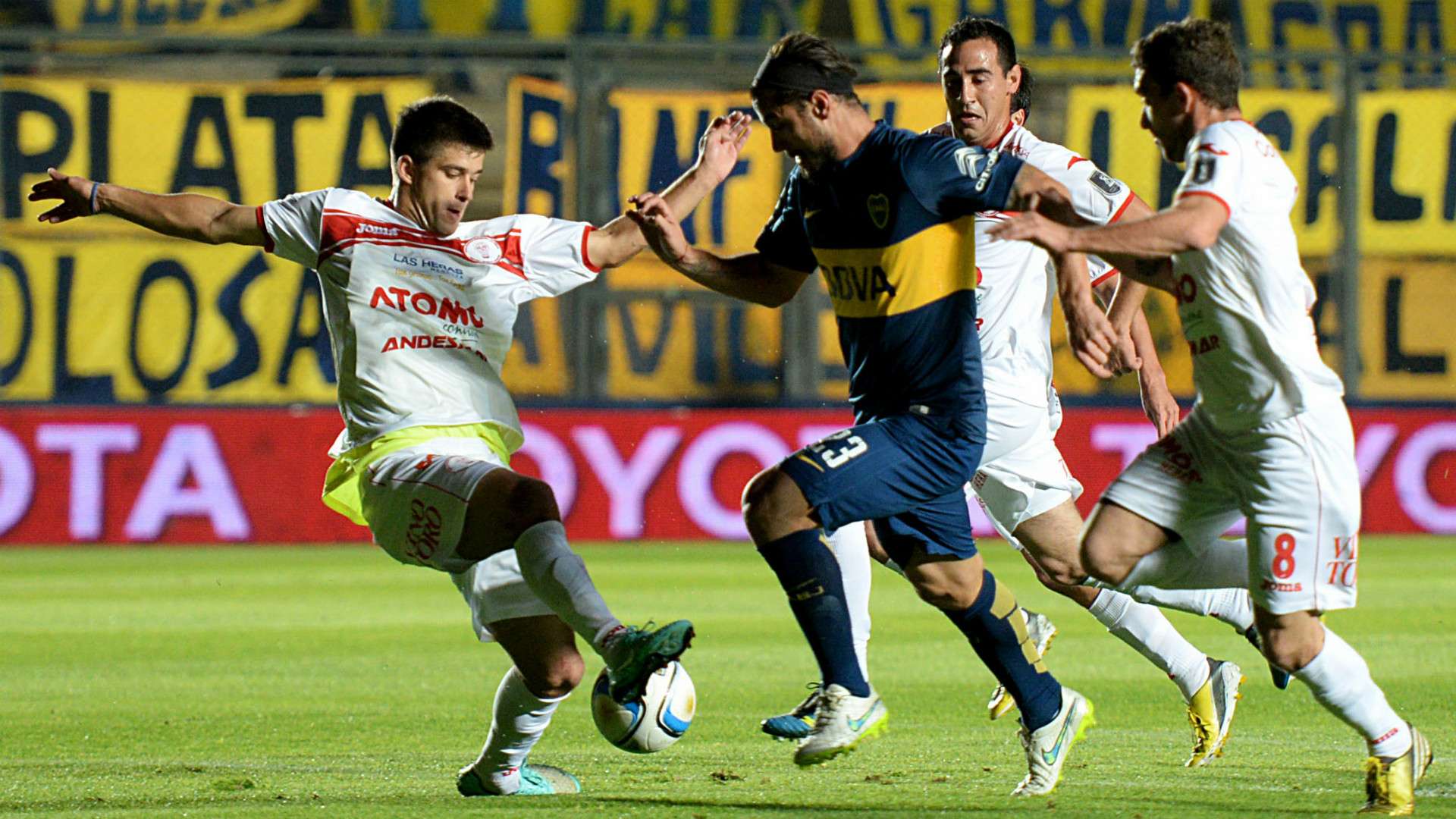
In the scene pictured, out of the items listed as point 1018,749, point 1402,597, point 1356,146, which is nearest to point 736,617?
point 1402,597

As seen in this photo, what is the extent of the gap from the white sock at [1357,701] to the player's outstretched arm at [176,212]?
112 inches

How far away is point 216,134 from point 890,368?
1228 cm

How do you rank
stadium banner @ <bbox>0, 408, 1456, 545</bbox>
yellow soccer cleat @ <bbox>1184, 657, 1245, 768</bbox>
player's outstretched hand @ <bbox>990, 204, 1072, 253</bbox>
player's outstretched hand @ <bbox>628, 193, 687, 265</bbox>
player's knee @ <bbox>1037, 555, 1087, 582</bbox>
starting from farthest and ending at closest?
stadium banner @ <bbox>0, 408, 1456, 545</bbox> → player's knee @ <bbox>1037, 555, 1087, 582</bbox> → yellow soccer cleat @ <bbox>1184, 657, 1245, 768</bbox> → player's outstretched hand @ <bbox>628, 193, 687, 265</bbox> → player's outstretched hand @ <bbox>990, 204, 1072, 253</bbox>

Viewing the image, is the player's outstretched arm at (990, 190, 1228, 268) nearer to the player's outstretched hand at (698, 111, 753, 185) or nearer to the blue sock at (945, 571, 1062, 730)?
the blue sock at (945, 571, 1062, 730)

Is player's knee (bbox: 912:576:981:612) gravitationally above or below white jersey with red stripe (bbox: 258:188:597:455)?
below

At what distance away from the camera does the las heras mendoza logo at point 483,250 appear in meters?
5.61

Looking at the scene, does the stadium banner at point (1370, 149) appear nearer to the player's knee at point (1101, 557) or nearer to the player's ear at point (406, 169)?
the player's ear at point (406, 169)

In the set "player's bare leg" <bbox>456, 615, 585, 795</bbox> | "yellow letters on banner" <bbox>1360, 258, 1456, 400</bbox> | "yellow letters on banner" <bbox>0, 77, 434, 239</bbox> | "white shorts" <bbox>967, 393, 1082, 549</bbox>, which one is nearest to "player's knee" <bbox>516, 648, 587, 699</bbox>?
"player's bare leg" <bbox>456, 615, 585, 795</bbox>

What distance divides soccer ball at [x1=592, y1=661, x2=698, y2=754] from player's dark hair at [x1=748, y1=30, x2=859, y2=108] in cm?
136

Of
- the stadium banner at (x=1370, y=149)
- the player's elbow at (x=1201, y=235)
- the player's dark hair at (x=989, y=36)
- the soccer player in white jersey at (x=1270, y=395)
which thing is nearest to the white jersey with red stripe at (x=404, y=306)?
the player's dark hair at (x=989, y=36)

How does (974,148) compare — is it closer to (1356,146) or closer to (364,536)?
(364,536)

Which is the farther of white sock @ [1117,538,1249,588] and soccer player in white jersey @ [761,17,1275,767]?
soccer player in white jersey @ [761,17,1275,767]

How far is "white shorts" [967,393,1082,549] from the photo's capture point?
6.12 meters

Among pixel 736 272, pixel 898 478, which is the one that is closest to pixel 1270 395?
pixel 898 478
